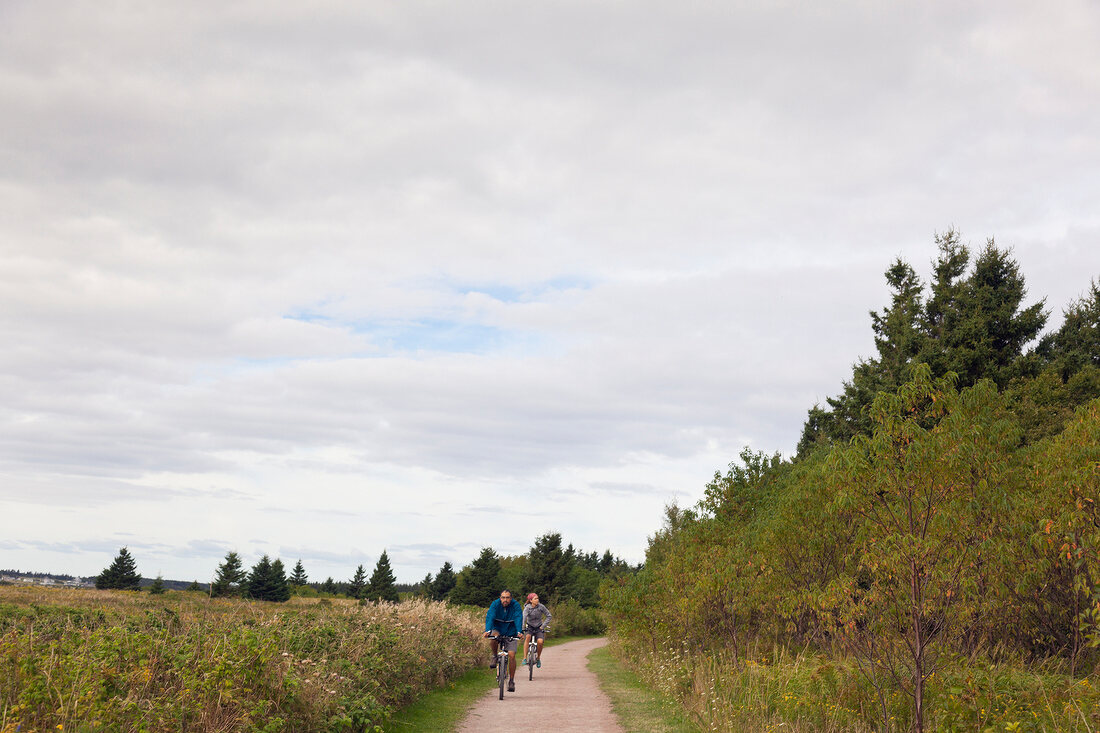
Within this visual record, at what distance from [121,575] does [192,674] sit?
332 ft

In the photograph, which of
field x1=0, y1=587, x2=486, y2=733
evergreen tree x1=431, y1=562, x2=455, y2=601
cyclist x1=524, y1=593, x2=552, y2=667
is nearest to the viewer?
field x1=0, y1=587, x2=486, y2=733

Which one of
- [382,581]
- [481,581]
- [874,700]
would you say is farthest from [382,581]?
[874,700]

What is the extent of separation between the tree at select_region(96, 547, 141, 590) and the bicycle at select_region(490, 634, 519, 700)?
92837mm

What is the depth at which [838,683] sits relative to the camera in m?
12.6

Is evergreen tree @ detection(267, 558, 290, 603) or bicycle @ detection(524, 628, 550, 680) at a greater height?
bicycle @ detection(524, 628, 550, 680)

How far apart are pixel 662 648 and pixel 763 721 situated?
1388 centimetres

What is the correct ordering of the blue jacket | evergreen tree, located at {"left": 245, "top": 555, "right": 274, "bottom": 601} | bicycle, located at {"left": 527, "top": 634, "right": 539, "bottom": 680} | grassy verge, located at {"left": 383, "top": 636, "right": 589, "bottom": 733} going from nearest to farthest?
grassy verge, located at {"left": 383, "top": 636, "right": 589, "bottom": 733} < the blue jacket < bicycle, located at {"left": 527, "top": 634, "right": 539, "bottom": 680} < evergreen tree, located at {"left": 245, "top": 555, "right": 274, "bottom": 601}

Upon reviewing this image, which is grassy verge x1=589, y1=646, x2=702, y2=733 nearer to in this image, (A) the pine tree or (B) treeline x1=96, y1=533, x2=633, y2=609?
(B) treeline x1=96, y1=533, x2=633, y2=609

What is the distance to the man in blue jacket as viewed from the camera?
16.8 metres

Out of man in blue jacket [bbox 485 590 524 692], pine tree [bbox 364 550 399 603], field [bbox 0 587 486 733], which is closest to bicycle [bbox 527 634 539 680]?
man in blue jacket [bbox 485 590 524 692]

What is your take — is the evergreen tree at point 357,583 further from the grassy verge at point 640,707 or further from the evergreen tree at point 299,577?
the grassy verge at point 640,707

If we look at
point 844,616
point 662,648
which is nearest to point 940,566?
point 844,616

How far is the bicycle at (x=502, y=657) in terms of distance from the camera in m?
16.4

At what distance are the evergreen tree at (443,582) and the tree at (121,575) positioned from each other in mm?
35380
